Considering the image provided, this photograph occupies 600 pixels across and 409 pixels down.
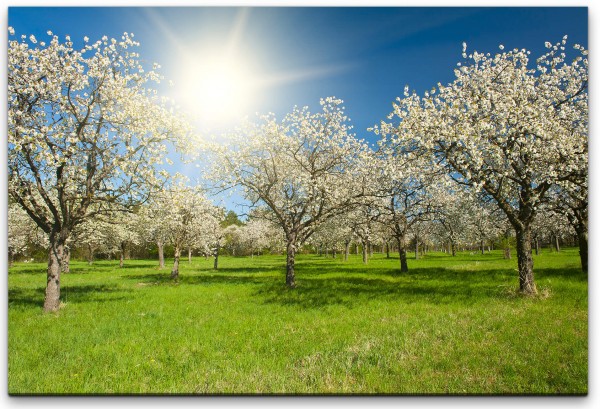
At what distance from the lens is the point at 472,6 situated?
23.6ft

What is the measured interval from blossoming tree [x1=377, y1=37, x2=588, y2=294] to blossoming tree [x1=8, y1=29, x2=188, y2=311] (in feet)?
22.4

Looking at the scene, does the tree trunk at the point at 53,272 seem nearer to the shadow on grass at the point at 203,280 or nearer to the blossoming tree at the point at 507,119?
the shadow on grass at the point at 203,280

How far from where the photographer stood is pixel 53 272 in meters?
10.3

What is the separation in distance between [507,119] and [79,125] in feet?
38.5

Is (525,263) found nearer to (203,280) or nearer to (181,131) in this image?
(181,131)

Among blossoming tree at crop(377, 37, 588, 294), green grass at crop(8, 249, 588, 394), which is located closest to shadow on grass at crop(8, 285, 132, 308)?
green grass at crop(8, 249, 588, 394)

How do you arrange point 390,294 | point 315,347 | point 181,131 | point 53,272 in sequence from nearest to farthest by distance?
1. point 315,347
2. point 181,131
3. point 53,272
4. point 390,294

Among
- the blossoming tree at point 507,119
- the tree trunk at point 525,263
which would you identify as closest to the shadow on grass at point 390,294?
the tree trunk at point 525,263

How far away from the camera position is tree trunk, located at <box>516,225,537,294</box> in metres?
10.1

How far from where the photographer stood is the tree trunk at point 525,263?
396 inches

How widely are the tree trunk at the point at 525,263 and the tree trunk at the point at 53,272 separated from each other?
46.6 feet

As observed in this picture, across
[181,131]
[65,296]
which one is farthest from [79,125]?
[65,296]

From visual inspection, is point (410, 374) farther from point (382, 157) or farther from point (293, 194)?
point (293, 194)

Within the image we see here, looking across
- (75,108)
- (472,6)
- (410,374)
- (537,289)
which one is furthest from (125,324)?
(537,289)
